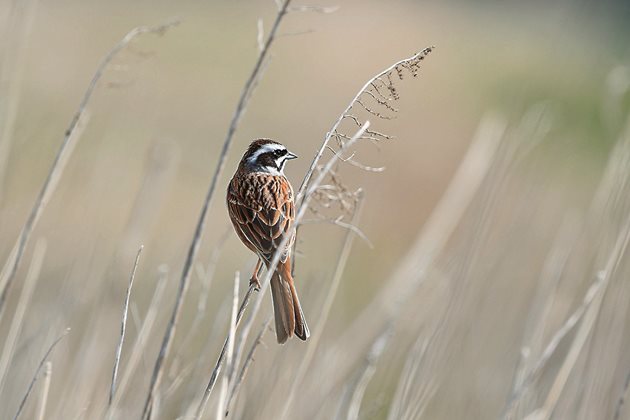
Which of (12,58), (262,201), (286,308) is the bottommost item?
(286,308)

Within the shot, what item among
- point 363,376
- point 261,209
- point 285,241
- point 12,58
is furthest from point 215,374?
point 12,58

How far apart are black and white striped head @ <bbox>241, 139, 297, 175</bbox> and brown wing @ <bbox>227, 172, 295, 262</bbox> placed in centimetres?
3

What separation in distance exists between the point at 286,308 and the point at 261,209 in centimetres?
57

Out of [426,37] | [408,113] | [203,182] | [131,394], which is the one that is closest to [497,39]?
[426,37]

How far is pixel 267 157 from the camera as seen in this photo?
2984mm

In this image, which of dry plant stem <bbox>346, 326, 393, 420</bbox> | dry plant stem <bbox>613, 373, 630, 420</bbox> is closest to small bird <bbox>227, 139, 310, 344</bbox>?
dry plant stem <bbox>346, 326, 393, 420</bbox>

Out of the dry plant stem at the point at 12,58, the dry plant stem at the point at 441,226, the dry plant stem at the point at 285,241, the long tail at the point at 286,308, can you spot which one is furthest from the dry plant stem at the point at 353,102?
the dry plant stem at the point at 441,226

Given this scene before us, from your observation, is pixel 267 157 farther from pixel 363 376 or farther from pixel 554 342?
pixel 554 342

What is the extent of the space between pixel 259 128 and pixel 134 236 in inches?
280

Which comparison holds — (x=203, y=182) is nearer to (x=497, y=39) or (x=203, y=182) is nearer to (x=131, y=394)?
(x=131, y=394)

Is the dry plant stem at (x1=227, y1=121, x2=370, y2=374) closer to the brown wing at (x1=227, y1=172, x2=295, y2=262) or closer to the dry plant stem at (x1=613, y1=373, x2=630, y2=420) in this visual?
the brown wing at (x1=227, y1=172, x2=295, y2=262)

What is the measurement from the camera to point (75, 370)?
326cm

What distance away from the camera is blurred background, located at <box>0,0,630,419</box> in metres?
3.06

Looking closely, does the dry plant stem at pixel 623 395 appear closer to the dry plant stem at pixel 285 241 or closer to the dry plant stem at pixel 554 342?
the dry plant stem at pixel 554 342
